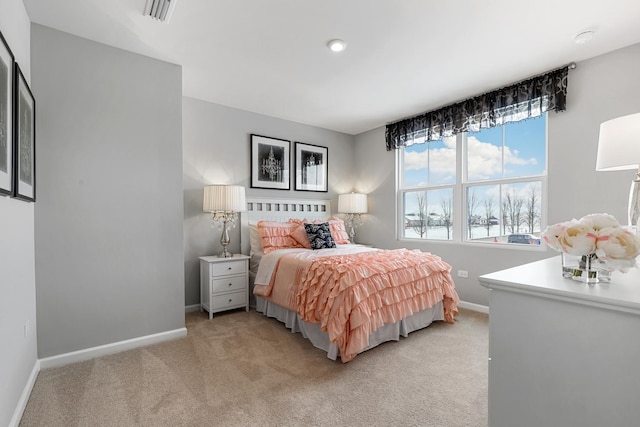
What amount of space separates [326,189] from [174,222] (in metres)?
2.60

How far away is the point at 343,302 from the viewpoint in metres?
2.35

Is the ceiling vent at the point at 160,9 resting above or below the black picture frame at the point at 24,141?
above

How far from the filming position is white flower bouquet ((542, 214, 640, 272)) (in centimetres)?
92

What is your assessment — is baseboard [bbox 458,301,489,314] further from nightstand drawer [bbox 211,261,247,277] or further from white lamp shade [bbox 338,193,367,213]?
nightstand drawer [bbox 211,261,247,277]

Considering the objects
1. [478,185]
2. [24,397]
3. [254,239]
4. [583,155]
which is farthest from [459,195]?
[24,397]

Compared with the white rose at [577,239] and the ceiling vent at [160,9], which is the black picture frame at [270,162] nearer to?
the ceiling vent at [160,9]

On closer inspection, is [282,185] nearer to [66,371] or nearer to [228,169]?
[228,169]

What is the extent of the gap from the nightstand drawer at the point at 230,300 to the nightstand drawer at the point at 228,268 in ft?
0.80

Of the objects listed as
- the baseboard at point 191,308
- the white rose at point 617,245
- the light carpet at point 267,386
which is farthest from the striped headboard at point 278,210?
the white rose at point 617,245

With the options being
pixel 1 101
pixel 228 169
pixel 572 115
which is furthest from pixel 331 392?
pixel 572 115

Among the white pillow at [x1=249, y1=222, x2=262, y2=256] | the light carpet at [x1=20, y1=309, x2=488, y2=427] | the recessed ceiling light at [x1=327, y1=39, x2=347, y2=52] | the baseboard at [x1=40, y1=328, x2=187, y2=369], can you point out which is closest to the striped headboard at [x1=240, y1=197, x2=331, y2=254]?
the white pillow at [x1=249, y1=222, x2=262, y2=256]

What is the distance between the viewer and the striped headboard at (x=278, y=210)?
400cm

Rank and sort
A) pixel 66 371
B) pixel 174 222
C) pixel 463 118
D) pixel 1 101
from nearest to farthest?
1. pixel 1 101
2. pixel 66 371
3. pixel 174 222
4. pixel 463 118

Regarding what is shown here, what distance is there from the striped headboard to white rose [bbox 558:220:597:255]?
3450 millimetres
